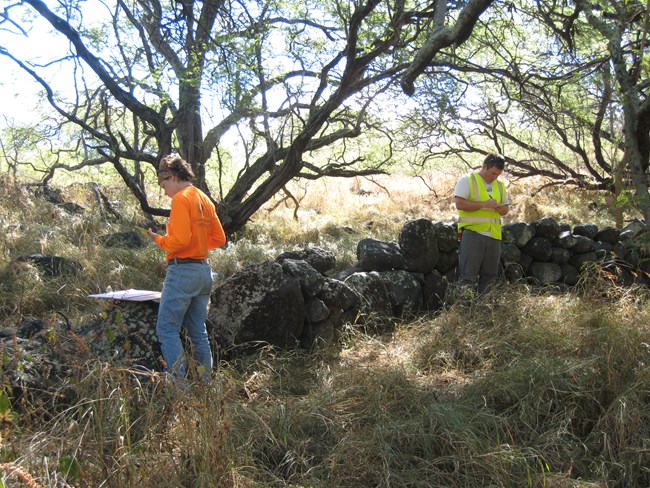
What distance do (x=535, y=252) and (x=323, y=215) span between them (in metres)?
6.64

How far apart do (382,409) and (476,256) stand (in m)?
2.71

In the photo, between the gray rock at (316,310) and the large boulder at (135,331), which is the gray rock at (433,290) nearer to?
the gray rock at (316,310)

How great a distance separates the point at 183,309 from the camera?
420cm

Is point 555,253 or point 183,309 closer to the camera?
point 183,309

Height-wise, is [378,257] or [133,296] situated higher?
[378,257]

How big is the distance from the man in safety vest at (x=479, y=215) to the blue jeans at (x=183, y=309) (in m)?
2.90

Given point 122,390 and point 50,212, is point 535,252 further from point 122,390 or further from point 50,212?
point 50,212

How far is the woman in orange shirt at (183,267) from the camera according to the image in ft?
13.6

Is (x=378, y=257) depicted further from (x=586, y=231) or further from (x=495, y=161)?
(x=586, y=231)

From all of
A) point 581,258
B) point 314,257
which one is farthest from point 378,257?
point 581,258

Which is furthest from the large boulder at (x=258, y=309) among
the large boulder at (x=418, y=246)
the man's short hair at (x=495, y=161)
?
the man's short hair at (x=495, y=161)

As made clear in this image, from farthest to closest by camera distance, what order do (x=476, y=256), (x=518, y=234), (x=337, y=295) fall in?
(x=518, y=234), (x=476, y=256), (x=337, y=295)

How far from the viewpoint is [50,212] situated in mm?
8898

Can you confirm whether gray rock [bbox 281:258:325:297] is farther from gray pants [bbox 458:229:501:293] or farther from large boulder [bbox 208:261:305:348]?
gray pants [bbox 458:229:501:293]
